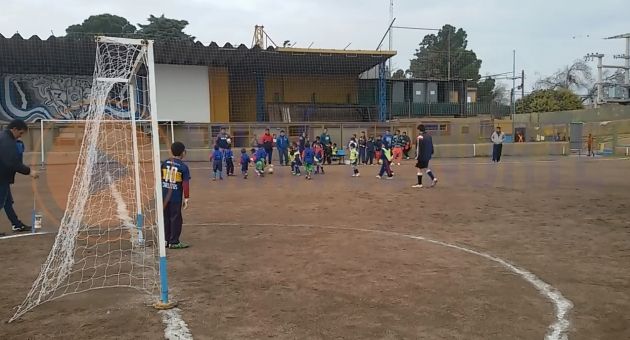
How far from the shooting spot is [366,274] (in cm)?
609

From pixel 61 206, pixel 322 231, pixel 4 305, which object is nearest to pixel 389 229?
pixel 322 231

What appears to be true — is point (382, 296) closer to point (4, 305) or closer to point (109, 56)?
point (4, 305)

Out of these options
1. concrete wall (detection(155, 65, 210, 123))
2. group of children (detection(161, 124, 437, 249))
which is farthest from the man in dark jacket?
concrete wall (detection(155, 65, 210, 123))

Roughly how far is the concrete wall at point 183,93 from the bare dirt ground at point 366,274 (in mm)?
24002

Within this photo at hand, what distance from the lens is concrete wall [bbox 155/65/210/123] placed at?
35406mm

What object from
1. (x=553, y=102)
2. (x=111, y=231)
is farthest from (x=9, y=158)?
(x=553, y=102)

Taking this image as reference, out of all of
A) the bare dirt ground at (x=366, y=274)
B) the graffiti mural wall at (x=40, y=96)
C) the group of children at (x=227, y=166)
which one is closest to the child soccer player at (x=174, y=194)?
the group of children at (x=227, y=166)

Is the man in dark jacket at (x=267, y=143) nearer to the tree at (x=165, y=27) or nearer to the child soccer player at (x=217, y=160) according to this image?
the child soccer player at (x=217, y=160)

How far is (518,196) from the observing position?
13.3m

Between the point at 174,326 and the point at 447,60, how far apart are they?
63.5 m

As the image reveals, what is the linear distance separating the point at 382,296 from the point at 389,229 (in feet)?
12.4

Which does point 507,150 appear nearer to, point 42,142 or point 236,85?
point 236,85

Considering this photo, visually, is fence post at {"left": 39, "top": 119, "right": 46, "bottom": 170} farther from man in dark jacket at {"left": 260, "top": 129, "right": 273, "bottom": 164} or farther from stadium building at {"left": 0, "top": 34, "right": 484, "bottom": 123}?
man in dark jacket at {"left": 260, "top": 129, "right": 273, "bottom": 164}

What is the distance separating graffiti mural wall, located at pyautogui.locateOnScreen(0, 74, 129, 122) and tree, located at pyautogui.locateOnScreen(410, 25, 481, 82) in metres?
34.9
